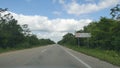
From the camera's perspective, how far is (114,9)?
61.3 m

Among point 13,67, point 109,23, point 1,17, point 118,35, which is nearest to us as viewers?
point 13,67

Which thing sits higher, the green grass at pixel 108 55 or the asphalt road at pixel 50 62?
the asphalt road at pixel 50 62

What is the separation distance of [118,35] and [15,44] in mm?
36621

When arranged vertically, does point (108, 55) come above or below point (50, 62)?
below

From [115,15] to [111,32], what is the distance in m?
5.40

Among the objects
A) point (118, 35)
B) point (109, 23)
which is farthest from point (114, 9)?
point (109, 23)

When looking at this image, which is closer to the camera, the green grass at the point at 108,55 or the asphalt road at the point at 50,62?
the asphalt road at the point at 50,62

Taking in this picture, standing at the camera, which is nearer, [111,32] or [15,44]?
[111,32]

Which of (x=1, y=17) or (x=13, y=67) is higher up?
(x=1, y=17)

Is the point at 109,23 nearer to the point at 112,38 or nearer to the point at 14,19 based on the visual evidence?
the point at 112,38

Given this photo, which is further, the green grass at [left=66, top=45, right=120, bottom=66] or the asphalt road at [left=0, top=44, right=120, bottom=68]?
the green grass at [left=66, top=45, right=120, bottom=66]

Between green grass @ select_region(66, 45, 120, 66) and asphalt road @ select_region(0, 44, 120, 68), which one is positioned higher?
asphalt road @ select_region(0, 44, 120, 68)

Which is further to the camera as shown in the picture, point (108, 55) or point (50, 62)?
point (108, 55)

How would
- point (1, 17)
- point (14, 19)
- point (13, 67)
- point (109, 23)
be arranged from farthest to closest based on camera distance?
point (14, 19), point (1, 17), point (109, 23), point (13, 67)
